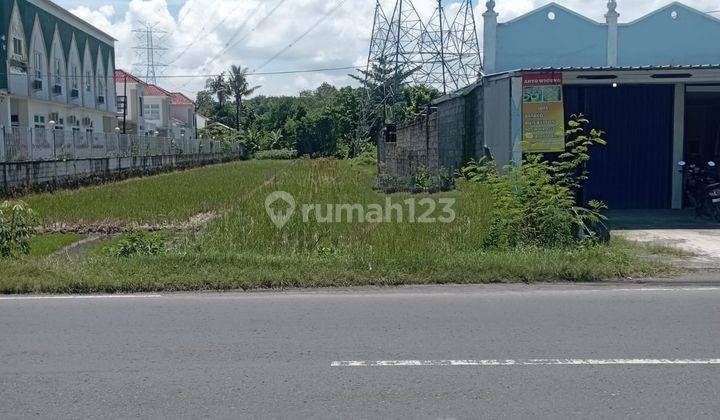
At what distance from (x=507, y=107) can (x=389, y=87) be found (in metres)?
40.5

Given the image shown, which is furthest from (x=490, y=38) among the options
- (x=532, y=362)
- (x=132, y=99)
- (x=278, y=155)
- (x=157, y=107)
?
(x=157, y=107)

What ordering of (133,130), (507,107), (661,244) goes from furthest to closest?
(133,130)
(507,107)
(661,244)

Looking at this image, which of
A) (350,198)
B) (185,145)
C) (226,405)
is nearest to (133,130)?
(185,145)

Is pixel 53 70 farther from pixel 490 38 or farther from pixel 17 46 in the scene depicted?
pixel 490 38

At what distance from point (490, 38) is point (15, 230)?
46.7 ft

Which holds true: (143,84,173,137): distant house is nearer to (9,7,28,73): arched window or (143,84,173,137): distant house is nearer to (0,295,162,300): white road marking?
(9,7,28,73): arched window

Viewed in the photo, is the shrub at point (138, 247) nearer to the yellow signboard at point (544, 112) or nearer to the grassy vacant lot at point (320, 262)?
the grassy vacant lot at point (320, 262)

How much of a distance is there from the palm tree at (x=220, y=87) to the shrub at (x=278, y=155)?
21338 millimetres

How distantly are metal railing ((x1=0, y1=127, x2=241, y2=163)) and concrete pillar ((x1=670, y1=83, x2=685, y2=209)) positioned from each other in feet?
69.0

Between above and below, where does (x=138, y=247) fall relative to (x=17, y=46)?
below

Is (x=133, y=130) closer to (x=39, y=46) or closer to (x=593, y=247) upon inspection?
(x=39, y=46)

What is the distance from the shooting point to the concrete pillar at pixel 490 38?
2053 centimetres

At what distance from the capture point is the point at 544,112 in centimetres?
1366

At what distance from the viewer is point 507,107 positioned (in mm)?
15094
